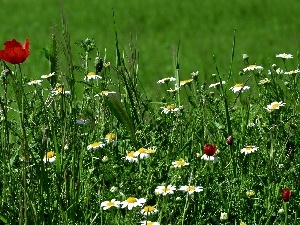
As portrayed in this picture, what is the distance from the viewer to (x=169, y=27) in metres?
9.66

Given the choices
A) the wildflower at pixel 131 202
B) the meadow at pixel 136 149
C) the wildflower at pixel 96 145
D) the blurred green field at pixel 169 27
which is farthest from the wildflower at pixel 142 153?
the blurred green field at pixel 169 27

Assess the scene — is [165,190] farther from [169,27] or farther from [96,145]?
[169,27]

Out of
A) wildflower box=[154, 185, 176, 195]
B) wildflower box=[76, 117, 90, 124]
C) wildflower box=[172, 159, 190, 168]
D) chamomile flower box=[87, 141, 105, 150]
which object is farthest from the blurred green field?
wildflower box=[154, 185, 176, 195]

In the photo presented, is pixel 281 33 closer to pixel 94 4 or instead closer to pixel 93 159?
pixel 94 4

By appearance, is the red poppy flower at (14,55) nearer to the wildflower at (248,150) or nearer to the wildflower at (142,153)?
the wildflower at (142,153)

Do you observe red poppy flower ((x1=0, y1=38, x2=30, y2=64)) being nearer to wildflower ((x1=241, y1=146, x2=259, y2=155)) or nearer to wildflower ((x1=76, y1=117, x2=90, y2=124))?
wildflower ((x1=76, y1=117, x2=90, y2=124))

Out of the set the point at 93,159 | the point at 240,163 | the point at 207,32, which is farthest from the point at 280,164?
the point at 207,32

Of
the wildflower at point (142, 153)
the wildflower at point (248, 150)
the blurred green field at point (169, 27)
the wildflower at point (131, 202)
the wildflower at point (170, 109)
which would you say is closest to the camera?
the wildflower at point (131, 202)

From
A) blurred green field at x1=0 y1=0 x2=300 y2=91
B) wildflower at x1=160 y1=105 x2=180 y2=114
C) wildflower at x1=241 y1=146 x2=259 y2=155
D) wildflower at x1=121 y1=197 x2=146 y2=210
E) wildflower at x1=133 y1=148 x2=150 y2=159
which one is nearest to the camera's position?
wildflower at x1=121 y1=197 x2=146 y2=210

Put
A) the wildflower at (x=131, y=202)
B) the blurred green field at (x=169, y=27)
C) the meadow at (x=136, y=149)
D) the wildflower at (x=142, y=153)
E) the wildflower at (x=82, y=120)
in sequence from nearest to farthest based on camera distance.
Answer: the wildflower at (x=131, y=202), the meadow at (x=136, y=149), the wildflower at (x=142, y=153), the wildflower at (x=82, y=120), the blurred green field at (x=169, y=27)

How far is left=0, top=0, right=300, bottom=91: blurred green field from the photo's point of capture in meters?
7.89

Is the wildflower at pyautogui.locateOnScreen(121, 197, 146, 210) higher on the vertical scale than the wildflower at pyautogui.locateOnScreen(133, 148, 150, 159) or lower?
lower

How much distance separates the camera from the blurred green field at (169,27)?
7891 mm

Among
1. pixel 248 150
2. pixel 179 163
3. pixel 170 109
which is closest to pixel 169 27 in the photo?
A: pixel 170 109
